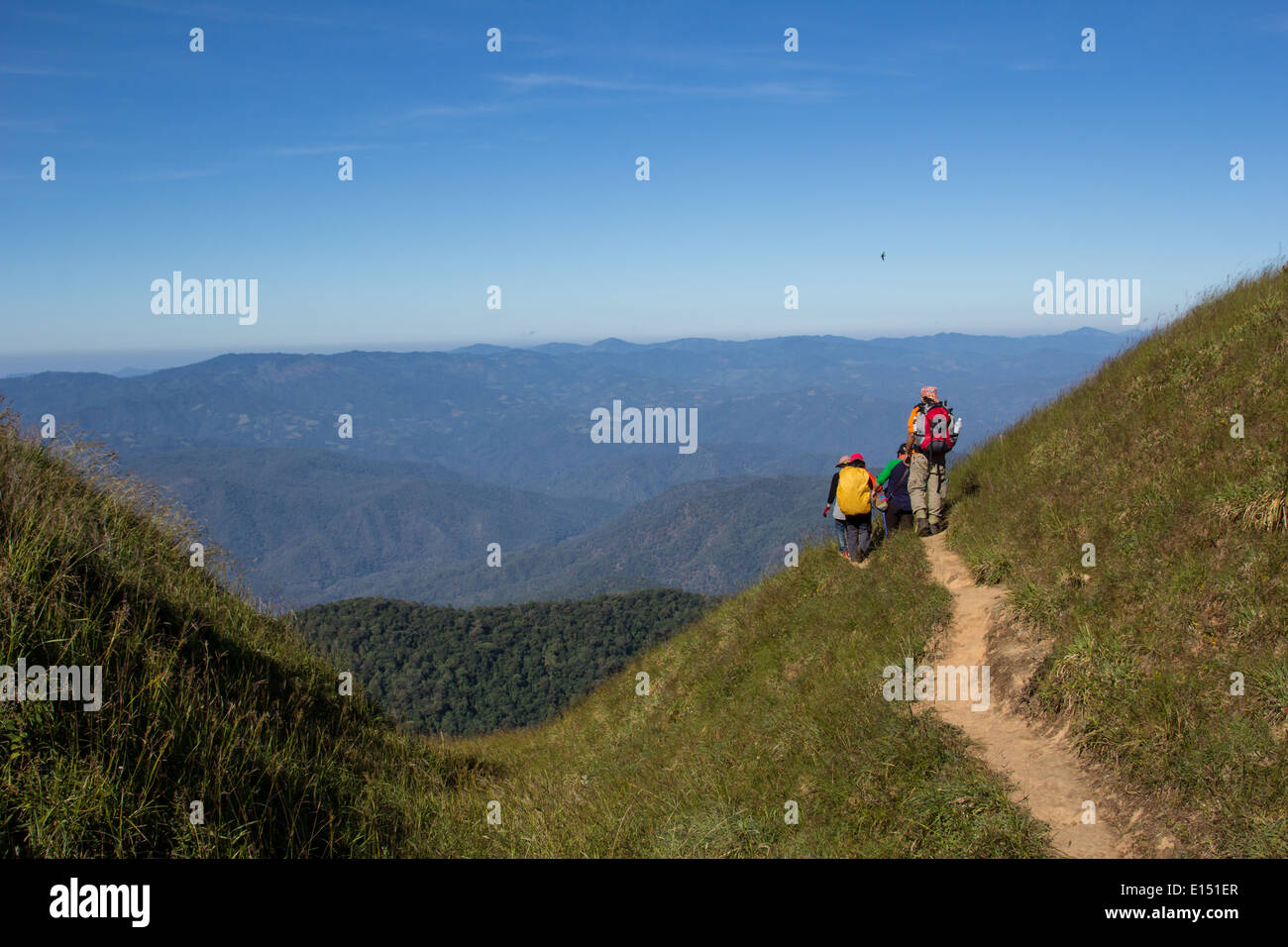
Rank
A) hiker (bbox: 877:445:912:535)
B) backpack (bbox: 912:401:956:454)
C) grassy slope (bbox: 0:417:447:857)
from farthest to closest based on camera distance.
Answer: hiker (bbox: 877:445:912:535) < backpack (bbox: 912:401:956:454) < grassy slope (bbox: 0:417:447:857)

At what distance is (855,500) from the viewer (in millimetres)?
12344

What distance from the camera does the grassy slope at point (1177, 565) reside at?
4.95 metres

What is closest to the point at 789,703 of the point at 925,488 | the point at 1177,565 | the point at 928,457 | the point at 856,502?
the point at 1177,565

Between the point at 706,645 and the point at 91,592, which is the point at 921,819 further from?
the point at 706,645

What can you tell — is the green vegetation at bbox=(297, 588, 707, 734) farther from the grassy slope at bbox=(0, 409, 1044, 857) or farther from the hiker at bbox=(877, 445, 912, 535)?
the grassy slope at bbox=(0, 409, 1044, 857)

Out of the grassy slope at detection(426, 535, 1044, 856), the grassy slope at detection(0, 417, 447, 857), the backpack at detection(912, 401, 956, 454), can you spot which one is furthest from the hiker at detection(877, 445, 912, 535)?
the grassy slope at detection(0, 417, 447, 857)

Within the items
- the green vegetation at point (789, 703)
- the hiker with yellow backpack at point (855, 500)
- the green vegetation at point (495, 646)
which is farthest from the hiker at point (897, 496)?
the green vegetation at point (495, 646)

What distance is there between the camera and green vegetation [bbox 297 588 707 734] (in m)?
53.0

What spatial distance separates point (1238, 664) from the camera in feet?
18.2

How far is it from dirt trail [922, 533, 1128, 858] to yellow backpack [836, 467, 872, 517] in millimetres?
4013

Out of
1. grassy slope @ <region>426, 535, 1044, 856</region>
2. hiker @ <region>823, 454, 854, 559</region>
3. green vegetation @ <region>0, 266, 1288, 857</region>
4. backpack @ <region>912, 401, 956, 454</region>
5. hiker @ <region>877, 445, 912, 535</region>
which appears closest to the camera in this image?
green vegetation @ <region>0, 266, 1288, 857</region>

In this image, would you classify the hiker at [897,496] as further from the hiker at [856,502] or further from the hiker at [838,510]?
the hiker at [838,510]
